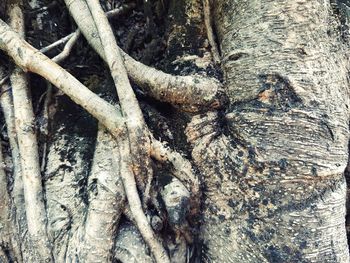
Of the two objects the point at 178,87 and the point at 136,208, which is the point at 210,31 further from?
the point at 136,208

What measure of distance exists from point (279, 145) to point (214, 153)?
8.5 inches

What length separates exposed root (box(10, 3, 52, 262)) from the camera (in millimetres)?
1374

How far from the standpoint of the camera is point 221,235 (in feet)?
4.59

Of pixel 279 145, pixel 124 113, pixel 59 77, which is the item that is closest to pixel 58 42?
pixel 59 77

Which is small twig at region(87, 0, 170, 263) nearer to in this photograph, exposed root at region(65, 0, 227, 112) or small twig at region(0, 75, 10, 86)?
exposed root at region(65, 0, 227, 112)

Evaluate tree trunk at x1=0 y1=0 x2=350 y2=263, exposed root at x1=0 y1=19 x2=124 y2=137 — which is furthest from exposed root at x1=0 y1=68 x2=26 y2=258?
exposed root at x1=0 y1=19 x2=124 y2=137

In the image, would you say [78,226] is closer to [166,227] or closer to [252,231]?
[166,227]

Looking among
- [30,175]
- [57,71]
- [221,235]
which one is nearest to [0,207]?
[30,175]

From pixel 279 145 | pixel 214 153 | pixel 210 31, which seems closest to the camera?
pixel 279 145

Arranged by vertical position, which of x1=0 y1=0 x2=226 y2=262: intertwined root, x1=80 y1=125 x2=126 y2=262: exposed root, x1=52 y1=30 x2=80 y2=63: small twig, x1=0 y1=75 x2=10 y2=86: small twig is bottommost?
x1=80 y1=125 x2=126 y2=262: exposed root

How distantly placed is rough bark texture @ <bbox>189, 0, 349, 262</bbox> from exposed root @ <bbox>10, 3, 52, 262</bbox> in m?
0.52

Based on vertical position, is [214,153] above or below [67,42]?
below

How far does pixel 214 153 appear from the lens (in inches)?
55.7

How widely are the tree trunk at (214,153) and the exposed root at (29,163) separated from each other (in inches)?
0.4
